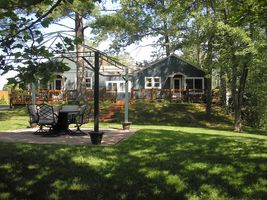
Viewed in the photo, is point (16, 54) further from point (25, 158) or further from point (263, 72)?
point (263, 72)

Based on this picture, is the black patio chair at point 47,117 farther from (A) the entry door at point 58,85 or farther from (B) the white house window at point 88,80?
(A) the entry door at point 58,85

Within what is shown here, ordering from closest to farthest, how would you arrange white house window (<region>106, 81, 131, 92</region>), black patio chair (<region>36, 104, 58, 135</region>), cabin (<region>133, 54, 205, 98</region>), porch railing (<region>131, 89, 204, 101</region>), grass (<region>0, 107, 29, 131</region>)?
black patio chair (<region>36, 104, 58, 135</region>) < grass (<region>0, 107, 29, 131</region>) < porch railing (<region>131, 89, 204, 101</region>) < cabin (<region>133, 54, 205, 98</region>) < white house window (<region>106, 81, 131, 92</region>)

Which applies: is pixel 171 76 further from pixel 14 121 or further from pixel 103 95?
pixel 14 121

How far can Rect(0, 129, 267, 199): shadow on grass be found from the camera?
6.07 m

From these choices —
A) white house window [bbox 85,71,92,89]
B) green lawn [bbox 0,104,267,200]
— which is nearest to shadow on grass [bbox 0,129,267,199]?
green lawn [bbox 0,104,267,200]

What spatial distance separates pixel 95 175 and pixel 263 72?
74.8 feet

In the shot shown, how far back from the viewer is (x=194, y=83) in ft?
123

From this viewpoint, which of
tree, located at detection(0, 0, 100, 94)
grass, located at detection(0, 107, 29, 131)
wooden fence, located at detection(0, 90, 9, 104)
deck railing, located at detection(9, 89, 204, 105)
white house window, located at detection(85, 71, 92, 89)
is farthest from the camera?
wooden fence, located at detection(0, 90, 9, 104)

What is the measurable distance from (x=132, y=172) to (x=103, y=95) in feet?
84.5

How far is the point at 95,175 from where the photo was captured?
6906mm

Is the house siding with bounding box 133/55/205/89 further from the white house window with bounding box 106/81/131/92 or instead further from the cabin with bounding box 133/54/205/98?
the white house window with bounding box 106/81/131/92

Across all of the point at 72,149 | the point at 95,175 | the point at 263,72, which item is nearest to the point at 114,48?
the point at 263,72

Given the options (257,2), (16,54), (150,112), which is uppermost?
(257,2)

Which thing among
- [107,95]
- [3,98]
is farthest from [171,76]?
[3,98]
